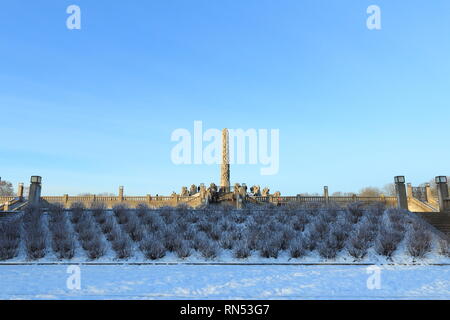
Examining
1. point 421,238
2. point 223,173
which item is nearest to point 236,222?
point 421,238

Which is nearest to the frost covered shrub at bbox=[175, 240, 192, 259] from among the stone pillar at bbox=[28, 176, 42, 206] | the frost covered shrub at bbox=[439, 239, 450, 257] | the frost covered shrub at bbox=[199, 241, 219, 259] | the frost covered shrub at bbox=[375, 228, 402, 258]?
the frost covered shrub at bbox=[199, 241, 219, 259]

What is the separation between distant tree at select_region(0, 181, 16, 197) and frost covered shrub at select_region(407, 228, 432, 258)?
11741cm

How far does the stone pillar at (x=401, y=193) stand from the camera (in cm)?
1980

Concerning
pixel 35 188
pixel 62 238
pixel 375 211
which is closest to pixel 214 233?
pixel 62 238

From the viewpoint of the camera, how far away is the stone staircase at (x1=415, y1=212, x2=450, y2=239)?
1506 cm

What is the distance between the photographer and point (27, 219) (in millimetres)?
15227

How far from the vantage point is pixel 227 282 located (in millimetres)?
7816

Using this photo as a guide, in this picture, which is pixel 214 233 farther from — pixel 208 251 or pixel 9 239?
pixel 9 239

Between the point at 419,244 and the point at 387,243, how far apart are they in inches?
47.4

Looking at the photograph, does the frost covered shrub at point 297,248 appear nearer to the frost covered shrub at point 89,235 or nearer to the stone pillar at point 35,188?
the frost covered shrub at point 89,235

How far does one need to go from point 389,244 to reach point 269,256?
495 cm

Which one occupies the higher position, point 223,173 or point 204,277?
point 223,173
